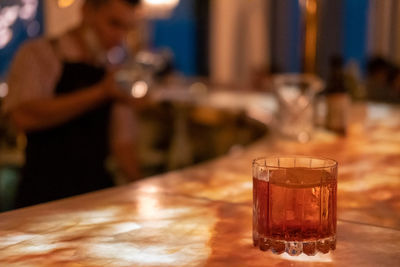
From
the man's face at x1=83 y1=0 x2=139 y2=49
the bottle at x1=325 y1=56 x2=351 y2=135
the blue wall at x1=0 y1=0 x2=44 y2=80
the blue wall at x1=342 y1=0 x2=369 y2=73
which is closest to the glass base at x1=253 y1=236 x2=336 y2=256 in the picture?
the bottle at x1=325 y1=56 x2=351 y2=135

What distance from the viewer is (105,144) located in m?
2.46

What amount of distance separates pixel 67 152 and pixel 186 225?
4.19 feet

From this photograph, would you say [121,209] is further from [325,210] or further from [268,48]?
[268,48]

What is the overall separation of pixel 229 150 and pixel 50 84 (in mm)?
1858

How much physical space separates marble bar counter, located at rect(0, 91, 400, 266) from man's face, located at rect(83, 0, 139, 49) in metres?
0.85

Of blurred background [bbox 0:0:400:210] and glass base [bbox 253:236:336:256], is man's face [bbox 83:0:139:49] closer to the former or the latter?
blurred background [bbox 0:0:400:210]

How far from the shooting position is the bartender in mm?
2207

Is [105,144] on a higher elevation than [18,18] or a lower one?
lower

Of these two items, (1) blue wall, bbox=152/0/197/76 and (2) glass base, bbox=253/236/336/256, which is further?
(1) blue wall, bbox=152/0/197/76

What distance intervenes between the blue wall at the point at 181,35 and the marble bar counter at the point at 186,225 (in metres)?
7.13

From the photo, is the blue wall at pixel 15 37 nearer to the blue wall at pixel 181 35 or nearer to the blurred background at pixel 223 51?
the blurred background at pixel 223 51

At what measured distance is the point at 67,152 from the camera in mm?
2314

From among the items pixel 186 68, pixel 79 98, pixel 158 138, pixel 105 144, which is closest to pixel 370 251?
pixel 79 98

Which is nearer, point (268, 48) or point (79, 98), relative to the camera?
point (79, 98)
